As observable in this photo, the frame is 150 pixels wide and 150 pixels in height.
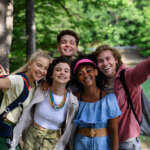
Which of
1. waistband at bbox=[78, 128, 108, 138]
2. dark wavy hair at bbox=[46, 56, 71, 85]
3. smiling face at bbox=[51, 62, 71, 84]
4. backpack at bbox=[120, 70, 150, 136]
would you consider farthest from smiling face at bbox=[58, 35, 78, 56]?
waistband at bbox=[78, 128, 108, 138]

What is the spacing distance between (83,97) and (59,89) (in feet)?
1.16

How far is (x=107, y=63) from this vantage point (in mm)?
2221

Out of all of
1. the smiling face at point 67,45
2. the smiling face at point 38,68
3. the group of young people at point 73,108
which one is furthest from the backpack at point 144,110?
the smiling face at point 67,45

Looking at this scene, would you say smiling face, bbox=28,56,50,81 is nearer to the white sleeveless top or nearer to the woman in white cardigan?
the woman in white cardigan

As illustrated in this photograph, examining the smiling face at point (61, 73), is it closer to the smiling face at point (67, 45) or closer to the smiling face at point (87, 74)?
the smiling face at point (87, 74)

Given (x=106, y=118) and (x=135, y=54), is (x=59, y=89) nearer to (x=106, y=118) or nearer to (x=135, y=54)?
(x=106, y=118)

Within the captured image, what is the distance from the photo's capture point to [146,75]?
5.49 ft

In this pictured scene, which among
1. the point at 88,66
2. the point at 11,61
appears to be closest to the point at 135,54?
the point at 11,61

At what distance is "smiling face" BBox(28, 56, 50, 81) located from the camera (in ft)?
8.00

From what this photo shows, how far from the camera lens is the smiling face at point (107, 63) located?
2227 millimetres

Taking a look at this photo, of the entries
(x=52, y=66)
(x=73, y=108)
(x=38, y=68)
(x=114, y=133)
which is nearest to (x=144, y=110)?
(x=114, y=133)

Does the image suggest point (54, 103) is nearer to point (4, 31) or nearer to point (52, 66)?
point (52, 66)

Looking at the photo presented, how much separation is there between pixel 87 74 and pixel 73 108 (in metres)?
0.46

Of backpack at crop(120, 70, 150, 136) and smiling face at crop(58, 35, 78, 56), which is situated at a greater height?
smiling face at crop(58, 35, 78, 56)
